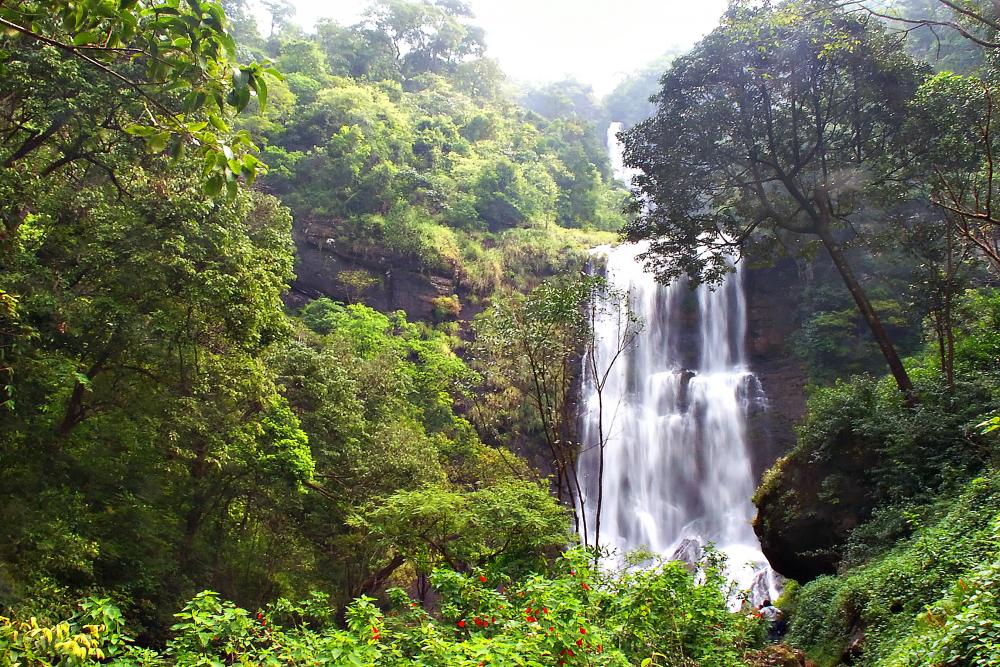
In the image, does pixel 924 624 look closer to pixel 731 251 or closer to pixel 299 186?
pixel 731 251

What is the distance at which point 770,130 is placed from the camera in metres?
10.8

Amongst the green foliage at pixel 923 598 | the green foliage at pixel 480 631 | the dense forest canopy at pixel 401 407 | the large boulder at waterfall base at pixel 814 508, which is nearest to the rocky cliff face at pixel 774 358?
the dense forest canopy at pixel 401 407

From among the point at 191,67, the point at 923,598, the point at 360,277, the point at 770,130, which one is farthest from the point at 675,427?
the point at 191,67

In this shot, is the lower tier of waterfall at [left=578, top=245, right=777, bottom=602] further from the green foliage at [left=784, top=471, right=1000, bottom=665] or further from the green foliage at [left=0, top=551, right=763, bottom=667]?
the green foliage at [left=0, top=551, right=763, bottom=667]

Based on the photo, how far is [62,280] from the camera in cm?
729

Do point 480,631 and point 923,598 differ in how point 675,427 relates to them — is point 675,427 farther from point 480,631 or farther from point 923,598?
point 480,631

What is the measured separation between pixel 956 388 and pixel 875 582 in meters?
3.63

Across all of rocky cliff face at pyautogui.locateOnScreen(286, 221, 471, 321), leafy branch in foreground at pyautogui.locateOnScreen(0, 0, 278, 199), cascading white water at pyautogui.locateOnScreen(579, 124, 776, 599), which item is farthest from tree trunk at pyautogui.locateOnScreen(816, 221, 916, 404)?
rocky cliff face at pyautogui.locateOnScreen(286, 221, 471, 321)

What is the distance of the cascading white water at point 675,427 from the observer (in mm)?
17484

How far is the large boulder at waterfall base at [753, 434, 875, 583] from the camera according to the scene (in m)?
9.28

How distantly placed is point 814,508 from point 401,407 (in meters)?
Answer: 8.61

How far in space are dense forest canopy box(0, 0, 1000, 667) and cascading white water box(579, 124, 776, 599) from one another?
4978 millimetres

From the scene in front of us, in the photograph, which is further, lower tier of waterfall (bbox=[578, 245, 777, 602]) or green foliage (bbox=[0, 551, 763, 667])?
lower tier of waterfall (bbox=[578, 245, 777, 602])

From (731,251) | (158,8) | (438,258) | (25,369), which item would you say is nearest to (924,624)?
(158,8)
